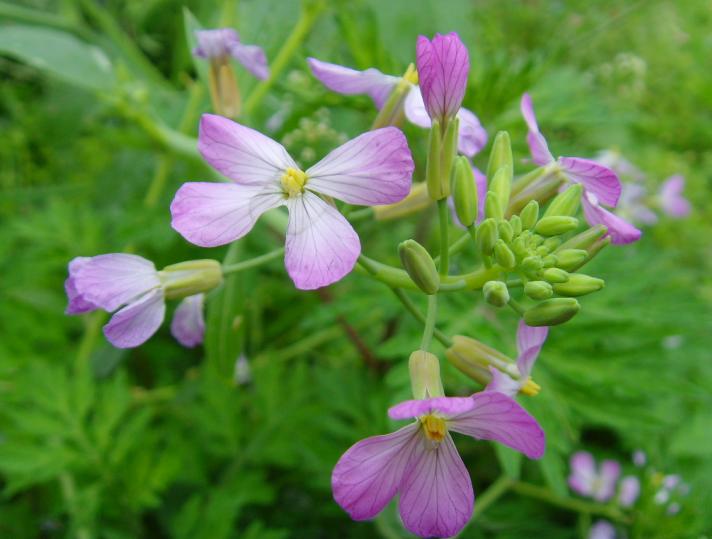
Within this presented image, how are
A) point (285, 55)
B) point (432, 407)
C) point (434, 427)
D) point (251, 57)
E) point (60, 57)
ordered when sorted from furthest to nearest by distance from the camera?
point (60, 57)
point (285, 55)
point (251, 57)
point (434, 427)
point (432, 407)

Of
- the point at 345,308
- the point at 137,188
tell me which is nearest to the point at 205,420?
the point at 345,308

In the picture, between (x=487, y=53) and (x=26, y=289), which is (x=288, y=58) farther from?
(x=487, y=53)

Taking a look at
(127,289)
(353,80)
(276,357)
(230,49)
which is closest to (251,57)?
(230,49)

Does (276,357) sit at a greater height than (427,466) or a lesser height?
lesser

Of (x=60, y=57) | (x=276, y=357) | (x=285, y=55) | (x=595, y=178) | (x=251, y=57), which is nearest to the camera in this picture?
(x=595, y=178)

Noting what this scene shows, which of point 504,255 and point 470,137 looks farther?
point 470,137

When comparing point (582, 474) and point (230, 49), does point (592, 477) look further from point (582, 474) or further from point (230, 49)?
point (230, 49)

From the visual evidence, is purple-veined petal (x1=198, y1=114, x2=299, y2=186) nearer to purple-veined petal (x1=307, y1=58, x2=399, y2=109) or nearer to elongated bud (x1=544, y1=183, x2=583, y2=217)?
purple-veined petal (x1=307, y1=58, x2=399, y2=109)
